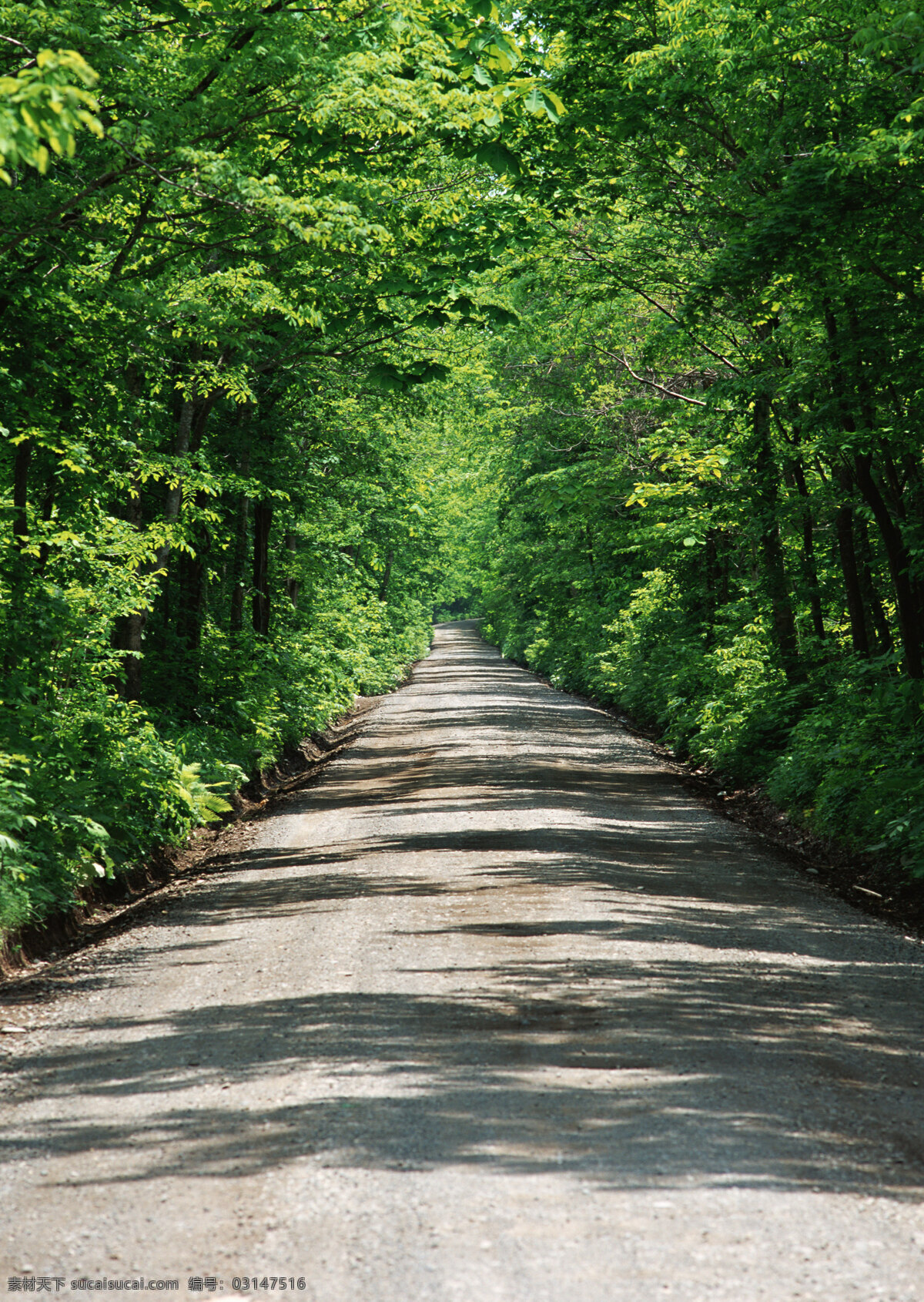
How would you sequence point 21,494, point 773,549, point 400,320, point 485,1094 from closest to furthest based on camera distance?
point 485,1094 → point 21,494 → point 400,320 → point 773,549

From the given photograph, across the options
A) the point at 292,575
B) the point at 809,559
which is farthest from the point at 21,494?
the point at 292,575

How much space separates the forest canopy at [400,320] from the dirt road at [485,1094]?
203cm

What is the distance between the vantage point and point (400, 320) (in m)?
11.9

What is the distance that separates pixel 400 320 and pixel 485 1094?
8.58 m

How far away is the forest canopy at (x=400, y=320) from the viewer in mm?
9320

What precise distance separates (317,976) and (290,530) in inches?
752

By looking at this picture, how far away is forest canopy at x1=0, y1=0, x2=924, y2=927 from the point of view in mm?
9320

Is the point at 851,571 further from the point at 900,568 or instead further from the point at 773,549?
the point at 773,549

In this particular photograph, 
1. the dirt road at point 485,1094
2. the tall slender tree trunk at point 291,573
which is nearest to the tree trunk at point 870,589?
the dirt road at point 485,1094

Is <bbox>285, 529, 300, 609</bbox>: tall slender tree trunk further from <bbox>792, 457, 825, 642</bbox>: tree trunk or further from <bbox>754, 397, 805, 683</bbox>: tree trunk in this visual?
<bbox>792, 457, 825, 642</bbox>: tree trunk

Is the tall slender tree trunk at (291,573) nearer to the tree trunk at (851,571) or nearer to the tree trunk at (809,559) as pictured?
the tree trunk at (809,559)

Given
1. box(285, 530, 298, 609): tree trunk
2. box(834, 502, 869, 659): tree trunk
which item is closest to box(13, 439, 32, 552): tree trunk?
box(834, 502, 869, 659): tree trunk

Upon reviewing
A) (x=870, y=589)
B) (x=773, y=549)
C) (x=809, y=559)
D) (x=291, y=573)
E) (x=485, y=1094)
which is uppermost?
(x=291, y=573)

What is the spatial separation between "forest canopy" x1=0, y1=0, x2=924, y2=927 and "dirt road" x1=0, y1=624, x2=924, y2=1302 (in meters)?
2.03
